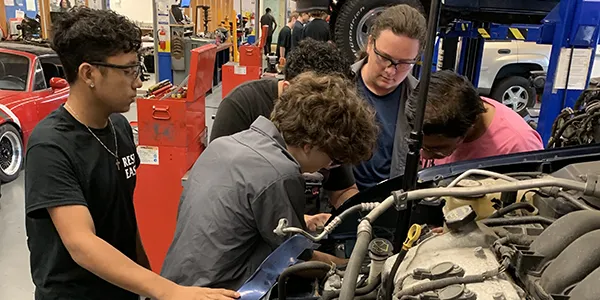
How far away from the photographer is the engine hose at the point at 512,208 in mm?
1387

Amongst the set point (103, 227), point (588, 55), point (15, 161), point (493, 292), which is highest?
point (588, 55)

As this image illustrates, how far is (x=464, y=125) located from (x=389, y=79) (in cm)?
57

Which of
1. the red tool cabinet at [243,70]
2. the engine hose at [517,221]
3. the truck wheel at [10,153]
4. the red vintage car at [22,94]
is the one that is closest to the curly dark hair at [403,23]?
the engine hose at [517,221]

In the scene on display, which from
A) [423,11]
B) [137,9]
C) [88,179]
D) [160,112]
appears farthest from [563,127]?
[137,9]

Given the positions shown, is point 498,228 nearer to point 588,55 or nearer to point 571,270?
point 571,270

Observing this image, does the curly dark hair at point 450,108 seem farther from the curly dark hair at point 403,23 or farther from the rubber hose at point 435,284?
the rubber hose at point 435,284

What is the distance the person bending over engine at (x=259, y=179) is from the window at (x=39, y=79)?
4.78 meters

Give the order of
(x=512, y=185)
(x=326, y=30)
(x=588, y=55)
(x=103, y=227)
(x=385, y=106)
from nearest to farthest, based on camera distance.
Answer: (x=512, y=185), (x=103, y=227), (x=385, y=106), (x=588, y=55), (x=326, y=30)

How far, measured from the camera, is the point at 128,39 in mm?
1749

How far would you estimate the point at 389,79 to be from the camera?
2.36m

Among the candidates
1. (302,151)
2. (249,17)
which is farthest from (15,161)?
(249,17)

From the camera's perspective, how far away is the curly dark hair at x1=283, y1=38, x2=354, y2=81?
7.22 feet

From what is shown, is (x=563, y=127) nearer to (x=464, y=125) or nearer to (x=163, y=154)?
(x=464, y=125)

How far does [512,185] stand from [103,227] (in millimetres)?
1352
